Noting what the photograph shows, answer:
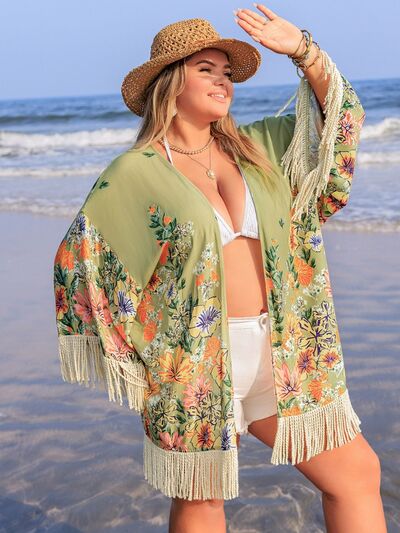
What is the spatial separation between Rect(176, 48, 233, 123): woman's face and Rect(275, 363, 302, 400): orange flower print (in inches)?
32.2

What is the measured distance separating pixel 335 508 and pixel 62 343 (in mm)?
1003

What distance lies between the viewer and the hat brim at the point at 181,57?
103 inches

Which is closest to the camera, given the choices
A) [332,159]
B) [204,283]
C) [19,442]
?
[204,283]

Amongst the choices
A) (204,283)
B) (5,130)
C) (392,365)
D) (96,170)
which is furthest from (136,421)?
(5,130)

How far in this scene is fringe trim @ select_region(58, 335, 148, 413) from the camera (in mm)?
2617

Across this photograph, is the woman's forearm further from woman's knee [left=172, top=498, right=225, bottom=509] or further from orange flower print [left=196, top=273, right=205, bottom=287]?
woman's knee [left=172, top=498, right=225, bottom=509]

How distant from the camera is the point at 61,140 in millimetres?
23188

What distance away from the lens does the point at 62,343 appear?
2.71 m

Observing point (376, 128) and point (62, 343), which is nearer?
point (62, 343)

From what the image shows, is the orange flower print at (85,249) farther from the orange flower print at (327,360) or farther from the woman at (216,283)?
the orange flower print at (327,360)

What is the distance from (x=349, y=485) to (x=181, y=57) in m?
1.42

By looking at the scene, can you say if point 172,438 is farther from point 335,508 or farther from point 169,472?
point 335,508

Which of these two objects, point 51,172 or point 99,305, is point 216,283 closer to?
point 99,305

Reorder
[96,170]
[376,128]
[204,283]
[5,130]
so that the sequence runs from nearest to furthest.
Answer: [204,283], [96,170], [376,128], [5,130]
